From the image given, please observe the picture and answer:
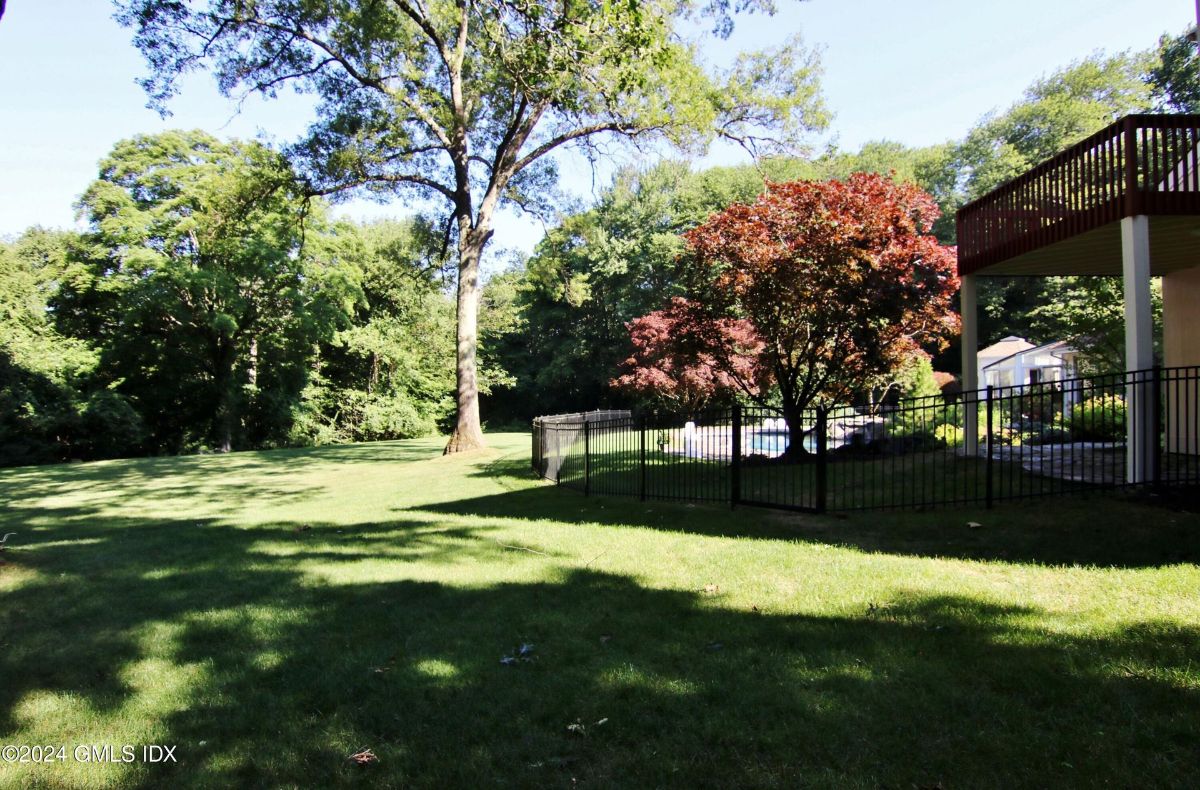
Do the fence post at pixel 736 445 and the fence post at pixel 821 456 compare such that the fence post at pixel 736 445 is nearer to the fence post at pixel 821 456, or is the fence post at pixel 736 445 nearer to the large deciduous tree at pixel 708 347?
the fence post at pixel 821 456

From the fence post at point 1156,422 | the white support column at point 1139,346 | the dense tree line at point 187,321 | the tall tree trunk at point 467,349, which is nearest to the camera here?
the fence post at point 1156,422

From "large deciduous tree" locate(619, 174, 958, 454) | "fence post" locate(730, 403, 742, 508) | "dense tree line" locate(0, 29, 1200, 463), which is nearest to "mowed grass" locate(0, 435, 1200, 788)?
"fence post" locate(730, 403, 742, 508)

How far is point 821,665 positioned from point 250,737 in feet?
9.45

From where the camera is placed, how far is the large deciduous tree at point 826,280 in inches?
435

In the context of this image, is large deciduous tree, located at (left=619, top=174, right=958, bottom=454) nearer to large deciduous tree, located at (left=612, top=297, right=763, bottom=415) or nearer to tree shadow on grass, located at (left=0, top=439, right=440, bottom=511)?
large deciduous tree, located at (left=612, top=297, right=763, bottom=415)

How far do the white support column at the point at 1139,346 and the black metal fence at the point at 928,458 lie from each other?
21mm

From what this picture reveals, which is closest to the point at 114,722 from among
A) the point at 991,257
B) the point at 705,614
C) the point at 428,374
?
the point at 705,614

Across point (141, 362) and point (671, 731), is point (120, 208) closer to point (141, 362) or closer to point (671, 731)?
point (141, 362)

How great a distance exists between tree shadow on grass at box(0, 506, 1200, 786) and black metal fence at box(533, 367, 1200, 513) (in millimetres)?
3599

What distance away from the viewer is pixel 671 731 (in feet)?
9.92

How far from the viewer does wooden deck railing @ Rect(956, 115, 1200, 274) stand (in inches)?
280

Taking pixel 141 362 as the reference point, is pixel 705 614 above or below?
below

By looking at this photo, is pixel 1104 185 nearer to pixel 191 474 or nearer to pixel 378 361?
pixel 191 474

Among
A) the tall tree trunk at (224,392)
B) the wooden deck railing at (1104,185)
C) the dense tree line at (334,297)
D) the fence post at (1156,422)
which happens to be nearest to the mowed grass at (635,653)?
the fence post at (1156,422)
